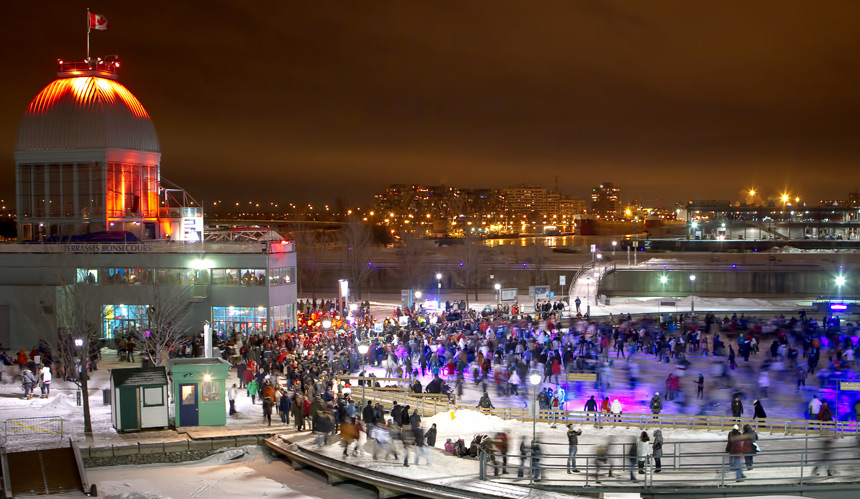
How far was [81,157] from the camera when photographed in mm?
39000

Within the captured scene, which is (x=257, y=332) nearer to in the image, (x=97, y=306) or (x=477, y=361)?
(x=97, y=306)

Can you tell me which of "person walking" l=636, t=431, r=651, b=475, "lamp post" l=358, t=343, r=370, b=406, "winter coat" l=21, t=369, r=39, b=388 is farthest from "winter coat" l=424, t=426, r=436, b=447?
"winter coat" l=21, t=369, r=39, b=388

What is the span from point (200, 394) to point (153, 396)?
1130 millimetres

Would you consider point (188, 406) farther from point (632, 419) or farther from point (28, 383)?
point (632, 419)

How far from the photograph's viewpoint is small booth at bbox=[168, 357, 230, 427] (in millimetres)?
19719

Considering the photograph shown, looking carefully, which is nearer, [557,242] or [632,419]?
[632,419]

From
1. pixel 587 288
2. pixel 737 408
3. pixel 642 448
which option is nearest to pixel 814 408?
pixel 737 408

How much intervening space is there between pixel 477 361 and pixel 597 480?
41.9 feet

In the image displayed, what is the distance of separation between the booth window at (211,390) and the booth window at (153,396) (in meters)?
1.04

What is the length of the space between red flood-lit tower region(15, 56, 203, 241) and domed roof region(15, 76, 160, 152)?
48 millimetres

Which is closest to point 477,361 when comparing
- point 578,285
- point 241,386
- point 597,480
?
point 241,386

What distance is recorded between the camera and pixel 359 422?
17.4 m

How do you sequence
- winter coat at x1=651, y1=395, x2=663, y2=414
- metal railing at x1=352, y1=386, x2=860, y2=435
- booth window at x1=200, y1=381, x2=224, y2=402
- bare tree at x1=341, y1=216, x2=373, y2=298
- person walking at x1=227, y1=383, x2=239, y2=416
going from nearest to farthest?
metal railing at x1=352, y1=386, x2=860, y2=435
winter coat at x1=651, y1=395, x2=663, y2=414
booth window at x1=200, y1=381, x2=224, y2=402
person walking at x1=227, y1=383, x2=239, y2=416
bare tree at x1=341, y1=216, x2=373, y2=298

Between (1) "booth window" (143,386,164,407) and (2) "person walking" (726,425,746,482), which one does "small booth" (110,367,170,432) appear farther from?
(2) "person walking" (726,425,746,482)
